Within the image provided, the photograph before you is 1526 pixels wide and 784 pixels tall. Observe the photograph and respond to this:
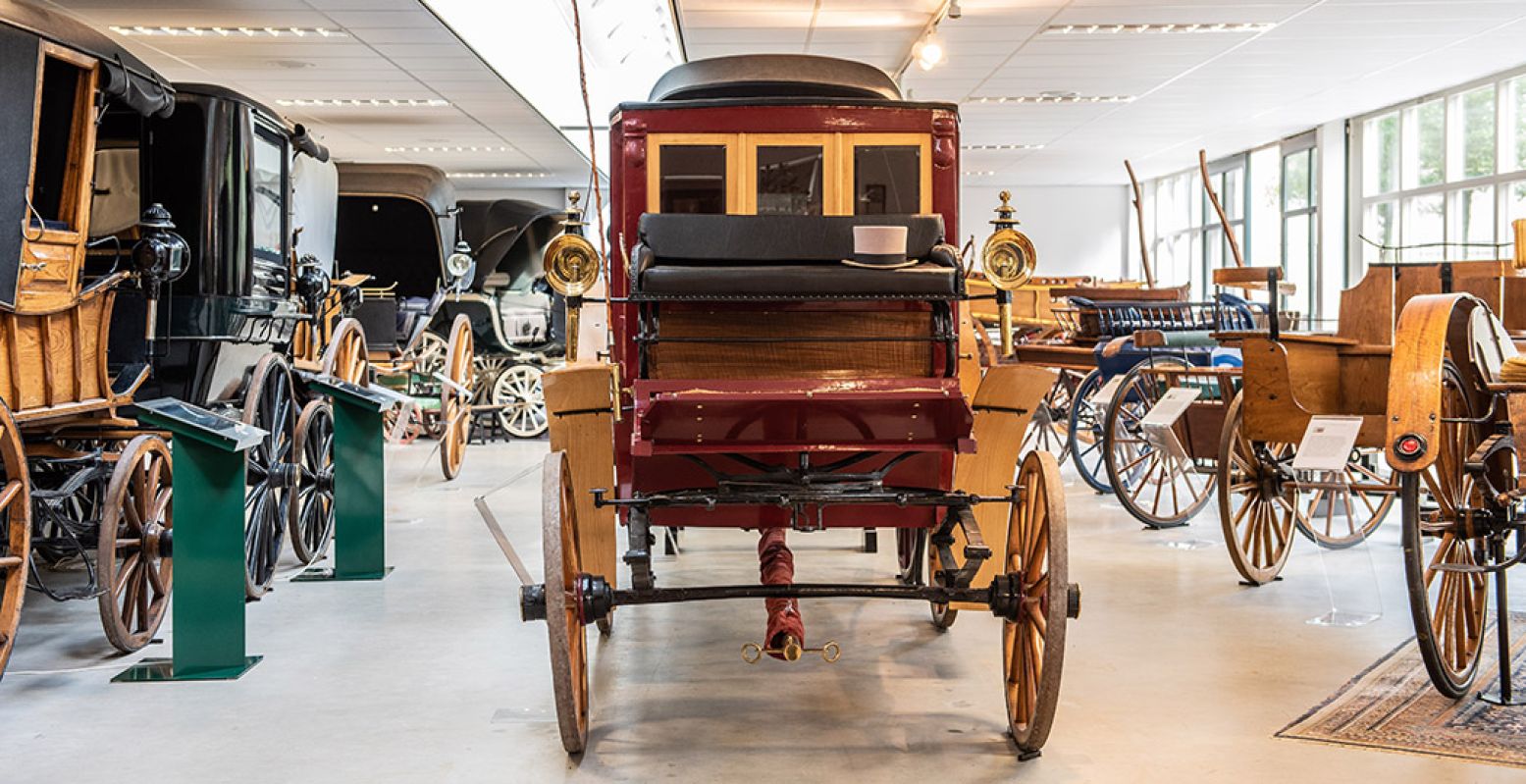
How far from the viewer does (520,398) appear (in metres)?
12.2

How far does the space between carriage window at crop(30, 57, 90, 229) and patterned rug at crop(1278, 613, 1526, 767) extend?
3657 millimetres

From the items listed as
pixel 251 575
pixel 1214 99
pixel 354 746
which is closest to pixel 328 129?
pixel 1214 99

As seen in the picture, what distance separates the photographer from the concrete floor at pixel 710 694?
3184 mm

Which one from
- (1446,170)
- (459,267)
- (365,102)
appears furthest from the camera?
(365,102)

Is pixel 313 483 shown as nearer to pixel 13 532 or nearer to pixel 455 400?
pixel 13 532

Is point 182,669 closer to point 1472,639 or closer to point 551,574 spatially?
point 551,574

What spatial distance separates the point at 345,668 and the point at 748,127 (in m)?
2.00

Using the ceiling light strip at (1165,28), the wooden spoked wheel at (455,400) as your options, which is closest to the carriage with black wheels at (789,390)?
the wooden spoked wheel at (455,400)

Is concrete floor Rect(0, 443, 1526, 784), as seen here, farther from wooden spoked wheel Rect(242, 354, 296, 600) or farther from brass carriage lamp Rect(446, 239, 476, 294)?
brass carriage lamp Rect(446, 239, 476, 294)

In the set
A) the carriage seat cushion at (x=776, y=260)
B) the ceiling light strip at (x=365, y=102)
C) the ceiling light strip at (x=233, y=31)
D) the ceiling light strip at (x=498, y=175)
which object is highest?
the ceiling light strip at (x=498, y=175)

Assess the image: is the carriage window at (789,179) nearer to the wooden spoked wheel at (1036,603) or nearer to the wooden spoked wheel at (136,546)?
the wooden spoked wheel at (1036,603)

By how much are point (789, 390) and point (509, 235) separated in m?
9.22

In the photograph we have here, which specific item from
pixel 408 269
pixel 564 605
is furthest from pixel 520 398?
pixel 564 605

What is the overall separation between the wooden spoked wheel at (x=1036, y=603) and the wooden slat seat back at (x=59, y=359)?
268cm
